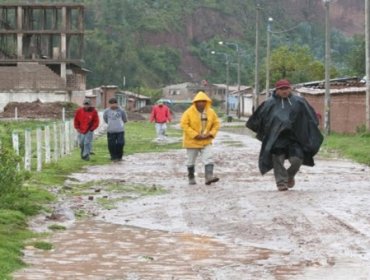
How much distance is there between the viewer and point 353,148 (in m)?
27.5

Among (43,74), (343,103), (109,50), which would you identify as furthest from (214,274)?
(109,50)

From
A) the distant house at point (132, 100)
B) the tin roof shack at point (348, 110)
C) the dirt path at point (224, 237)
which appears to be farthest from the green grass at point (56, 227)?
the distant house at point (132, 100)

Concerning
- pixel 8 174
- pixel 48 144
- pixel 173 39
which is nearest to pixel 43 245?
pixel 8 174

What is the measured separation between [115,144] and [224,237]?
1370cm

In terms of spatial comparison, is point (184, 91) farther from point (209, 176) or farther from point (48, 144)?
point (209, 176)

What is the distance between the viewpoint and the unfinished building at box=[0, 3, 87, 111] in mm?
74250

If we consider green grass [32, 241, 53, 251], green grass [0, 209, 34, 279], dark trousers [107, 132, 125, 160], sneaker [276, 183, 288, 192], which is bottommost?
green grass [32, 241, 53, 251]

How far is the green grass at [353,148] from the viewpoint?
79.7 ft

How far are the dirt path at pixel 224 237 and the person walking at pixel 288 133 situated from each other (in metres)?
0.45

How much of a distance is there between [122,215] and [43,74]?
63082mm

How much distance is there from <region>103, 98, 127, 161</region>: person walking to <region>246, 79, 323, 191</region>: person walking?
899 cm

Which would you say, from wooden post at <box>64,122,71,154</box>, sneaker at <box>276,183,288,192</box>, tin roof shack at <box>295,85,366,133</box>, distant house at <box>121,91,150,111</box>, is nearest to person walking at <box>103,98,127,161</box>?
wooden post at <box>64,122,71,154</box>

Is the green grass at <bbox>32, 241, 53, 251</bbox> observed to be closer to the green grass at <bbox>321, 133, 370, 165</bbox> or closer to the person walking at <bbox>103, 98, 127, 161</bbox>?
the green grass at <bbox>321, 133, 370, 165</bbox>

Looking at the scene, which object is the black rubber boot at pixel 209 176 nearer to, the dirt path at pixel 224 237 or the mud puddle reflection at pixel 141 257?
the dirt path at pixel 224 237
